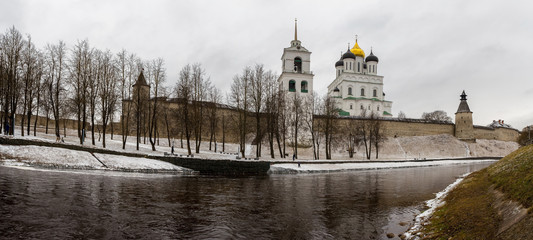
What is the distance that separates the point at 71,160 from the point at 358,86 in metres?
81.0

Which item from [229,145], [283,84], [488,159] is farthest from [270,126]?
[488,159]

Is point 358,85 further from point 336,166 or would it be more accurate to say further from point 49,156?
point 49,156

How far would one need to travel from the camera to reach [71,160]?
2509cm

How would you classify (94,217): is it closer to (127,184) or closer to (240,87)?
(127,184)

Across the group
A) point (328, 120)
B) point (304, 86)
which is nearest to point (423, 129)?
point (304, 86)

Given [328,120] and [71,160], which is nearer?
[71,160]

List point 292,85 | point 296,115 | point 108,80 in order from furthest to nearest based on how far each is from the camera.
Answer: point 292,85 → point 296,115 → point 108,80

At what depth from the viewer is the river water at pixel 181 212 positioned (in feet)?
32.6

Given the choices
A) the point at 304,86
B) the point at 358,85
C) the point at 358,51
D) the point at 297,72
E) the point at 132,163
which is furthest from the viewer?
the point at 358,51

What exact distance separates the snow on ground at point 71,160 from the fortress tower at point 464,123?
260 feet

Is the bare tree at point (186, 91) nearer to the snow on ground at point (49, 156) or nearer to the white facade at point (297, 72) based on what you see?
the snow on ground at point (49, 156)

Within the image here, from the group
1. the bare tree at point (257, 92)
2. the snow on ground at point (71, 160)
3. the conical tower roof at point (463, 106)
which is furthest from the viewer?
the conical tower roof at point (463, 106)

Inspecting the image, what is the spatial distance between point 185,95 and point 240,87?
913cm

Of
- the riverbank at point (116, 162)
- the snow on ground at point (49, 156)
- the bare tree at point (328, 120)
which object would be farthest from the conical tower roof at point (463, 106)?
the snow on ground at point (49, 156)
